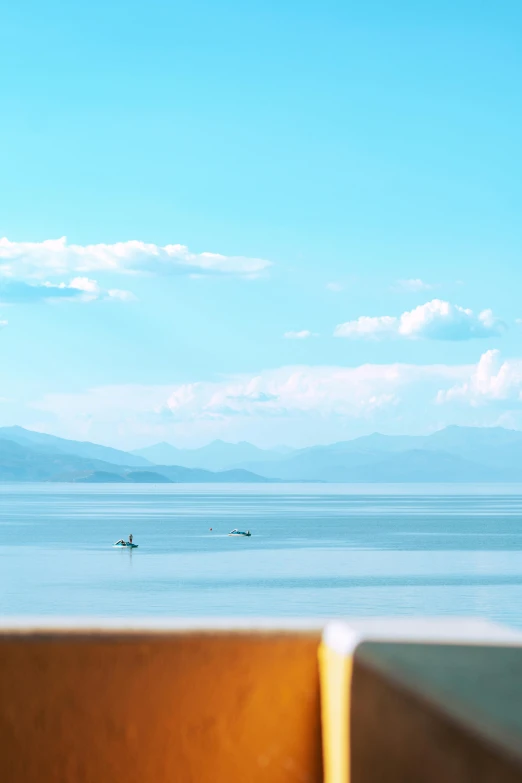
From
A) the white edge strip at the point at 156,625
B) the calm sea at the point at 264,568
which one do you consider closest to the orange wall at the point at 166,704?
the white edge strip at the point at 156,625

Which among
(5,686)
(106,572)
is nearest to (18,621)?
(5,686)

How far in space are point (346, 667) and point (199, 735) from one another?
422mm

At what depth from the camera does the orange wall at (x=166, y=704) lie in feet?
7.43

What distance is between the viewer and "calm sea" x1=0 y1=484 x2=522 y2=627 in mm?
37688

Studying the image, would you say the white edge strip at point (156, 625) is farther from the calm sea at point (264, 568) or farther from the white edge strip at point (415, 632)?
the calm sea at point (264, 568)

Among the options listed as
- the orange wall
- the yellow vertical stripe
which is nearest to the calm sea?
the orange wall

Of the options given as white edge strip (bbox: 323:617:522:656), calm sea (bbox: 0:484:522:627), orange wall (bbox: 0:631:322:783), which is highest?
white edge strip (bbox: 323:617:522:656)

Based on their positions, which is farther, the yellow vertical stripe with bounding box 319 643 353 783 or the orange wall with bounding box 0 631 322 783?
the orange wall with bounding box 0 631 322 783

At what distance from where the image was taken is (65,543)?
200 ft

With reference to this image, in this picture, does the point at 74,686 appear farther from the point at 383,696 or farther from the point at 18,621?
the point at 383,696

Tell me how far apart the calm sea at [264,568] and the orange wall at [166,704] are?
29.7m

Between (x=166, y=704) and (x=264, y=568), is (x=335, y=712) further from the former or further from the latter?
(x=264, y=568)

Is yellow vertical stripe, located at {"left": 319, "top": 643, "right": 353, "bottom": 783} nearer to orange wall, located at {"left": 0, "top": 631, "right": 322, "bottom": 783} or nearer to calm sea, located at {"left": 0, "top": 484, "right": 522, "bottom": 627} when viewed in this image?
orange wall, located at {"left": 0, "top": 631, "right": 322, "bottom": 783}

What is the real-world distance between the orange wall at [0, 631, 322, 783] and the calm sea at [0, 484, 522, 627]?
29709 millimetres
